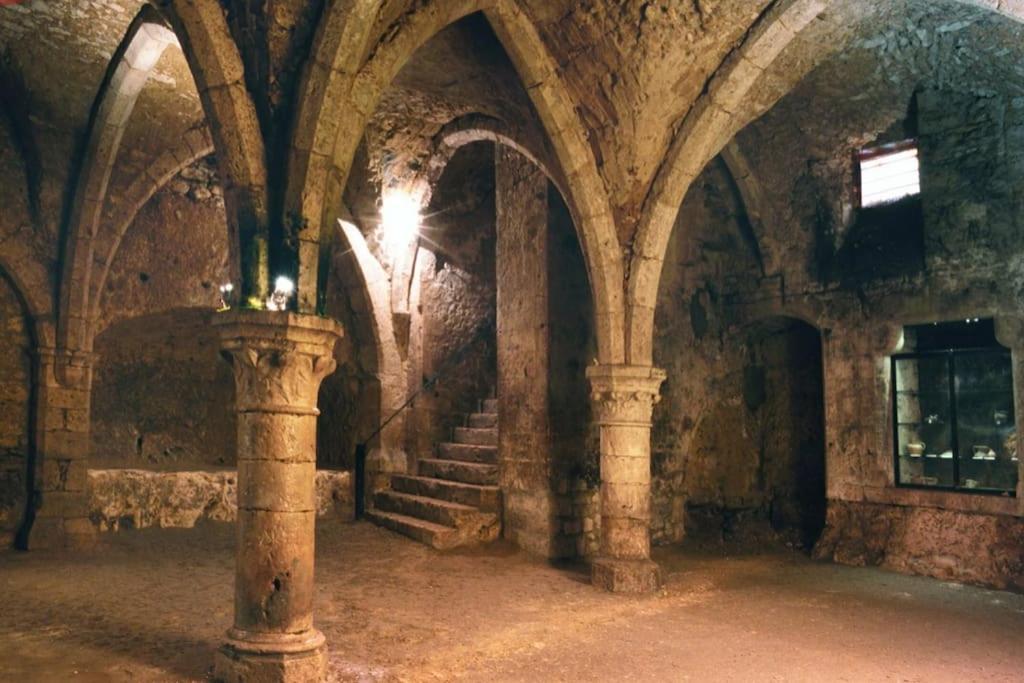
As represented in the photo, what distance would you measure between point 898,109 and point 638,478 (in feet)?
14.7

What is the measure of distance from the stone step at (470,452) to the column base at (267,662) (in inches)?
196

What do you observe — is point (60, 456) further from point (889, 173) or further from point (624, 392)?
point (889, 173)

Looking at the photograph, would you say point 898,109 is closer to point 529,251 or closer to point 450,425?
point 529,251

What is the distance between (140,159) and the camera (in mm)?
8070

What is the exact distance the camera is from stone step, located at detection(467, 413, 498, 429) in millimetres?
9828

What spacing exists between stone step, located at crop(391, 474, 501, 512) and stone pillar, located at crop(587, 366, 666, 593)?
179 centimetres

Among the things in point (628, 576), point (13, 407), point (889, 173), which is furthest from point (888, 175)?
point (13, 407)

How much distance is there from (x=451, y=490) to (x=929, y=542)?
4636mm

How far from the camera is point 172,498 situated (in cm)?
909

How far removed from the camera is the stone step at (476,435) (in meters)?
9.41

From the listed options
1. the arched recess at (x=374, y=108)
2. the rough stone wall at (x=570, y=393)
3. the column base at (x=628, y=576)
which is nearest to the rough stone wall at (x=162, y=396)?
the rough stone wall at (x=570, y=393)

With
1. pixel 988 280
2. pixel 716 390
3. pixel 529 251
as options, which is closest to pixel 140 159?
pixel 529 251

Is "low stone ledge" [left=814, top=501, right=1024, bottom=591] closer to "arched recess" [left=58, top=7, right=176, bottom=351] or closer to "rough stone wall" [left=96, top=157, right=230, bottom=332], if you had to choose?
"rough stone wall" [left=96, top=157, right=230, bottom=332]

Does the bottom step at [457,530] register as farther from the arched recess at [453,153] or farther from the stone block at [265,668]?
the stone block at [265,668]
